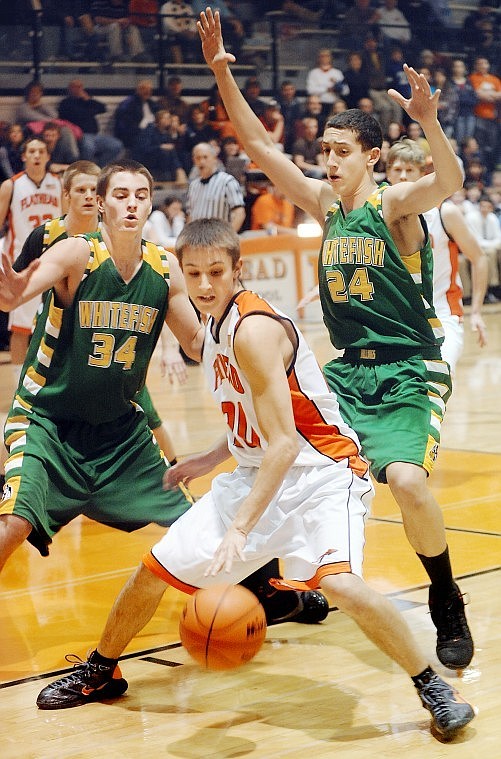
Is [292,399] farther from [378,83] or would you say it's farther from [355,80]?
[378,83]

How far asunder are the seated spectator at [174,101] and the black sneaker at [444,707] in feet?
48.1

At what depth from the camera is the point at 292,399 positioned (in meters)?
3.75

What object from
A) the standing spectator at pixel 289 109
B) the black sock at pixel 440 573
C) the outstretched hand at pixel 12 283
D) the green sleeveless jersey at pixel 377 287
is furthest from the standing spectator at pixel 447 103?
the outstretched hand at pixel 12 283

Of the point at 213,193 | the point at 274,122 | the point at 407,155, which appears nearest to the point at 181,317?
the point at 407,155

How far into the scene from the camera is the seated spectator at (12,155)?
1505 centimetres

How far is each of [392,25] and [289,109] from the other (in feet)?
11.2

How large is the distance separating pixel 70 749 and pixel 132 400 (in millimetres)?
1715

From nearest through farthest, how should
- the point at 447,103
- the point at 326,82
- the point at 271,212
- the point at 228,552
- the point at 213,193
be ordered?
1. the point at 228,552
2. the point at 213,193
3. the point at 271,212
4. the point at 326,82
5. the point at 447,103

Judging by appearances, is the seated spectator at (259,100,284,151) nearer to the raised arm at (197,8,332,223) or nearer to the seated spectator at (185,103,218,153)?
the seated spectator at (185,103,218,153)

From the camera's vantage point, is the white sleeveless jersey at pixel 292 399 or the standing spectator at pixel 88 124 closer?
the white sleeveless jersey at pixel 292 399

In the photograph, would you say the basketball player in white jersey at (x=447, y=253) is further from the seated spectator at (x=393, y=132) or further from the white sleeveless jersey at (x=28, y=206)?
the seated spectator at (x=393, y=132)

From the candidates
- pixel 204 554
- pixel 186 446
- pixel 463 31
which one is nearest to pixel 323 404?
pixel 204 554

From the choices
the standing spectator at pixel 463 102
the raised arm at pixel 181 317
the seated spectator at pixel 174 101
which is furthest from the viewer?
the standing spectator at pixel 463 102

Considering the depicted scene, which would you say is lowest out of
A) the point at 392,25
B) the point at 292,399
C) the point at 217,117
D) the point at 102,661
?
the point at 217,117
